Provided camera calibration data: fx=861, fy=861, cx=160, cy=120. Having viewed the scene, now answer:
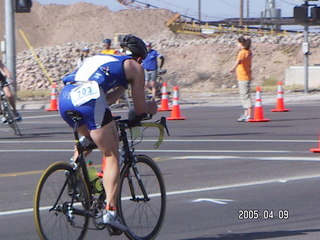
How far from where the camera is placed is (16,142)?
16.4 m

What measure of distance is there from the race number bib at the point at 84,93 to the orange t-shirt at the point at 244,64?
42.9 feet

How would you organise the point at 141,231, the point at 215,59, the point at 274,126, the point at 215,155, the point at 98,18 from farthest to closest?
1. the point at 98,18
2. the point at 215,59
3. the point at 274,126
4. the point at 215,155
5. the point at 141,231

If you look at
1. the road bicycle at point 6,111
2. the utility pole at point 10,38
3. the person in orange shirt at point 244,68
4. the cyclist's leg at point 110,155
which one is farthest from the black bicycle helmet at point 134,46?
the utility pole at point 10,38

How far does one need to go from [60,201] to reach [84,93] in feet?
3.06

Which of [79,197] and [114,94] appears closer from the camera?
[79,197]

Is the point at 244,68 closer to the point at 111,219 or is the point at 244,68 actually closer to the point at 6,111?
the point at 6,111

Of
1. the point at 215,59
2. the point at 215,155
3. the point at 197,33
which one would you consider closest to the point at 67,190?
the point at 215,155

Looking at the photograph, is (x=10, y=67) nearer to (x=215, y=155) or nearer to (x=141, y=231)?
(x=215, y=155)

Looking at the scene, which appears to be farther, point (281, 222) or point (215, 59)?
point (215, 59)

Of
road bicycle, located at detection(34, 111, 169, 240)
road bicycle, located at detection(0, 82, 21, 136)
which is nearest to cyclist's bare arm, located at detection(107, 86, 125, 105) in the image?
road bicycle, located at detection(34, 111, 169, 240)

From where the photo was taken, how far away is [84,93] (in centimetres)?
702

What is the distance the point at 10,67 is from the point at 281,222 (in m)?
19.9

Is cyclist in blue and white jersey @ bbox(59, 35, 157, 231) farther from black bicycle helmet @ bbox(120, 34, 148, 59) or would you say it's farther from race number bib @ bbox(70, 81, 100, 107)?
black bicycle helmet @ bbox(120, 34, 148, 59)
